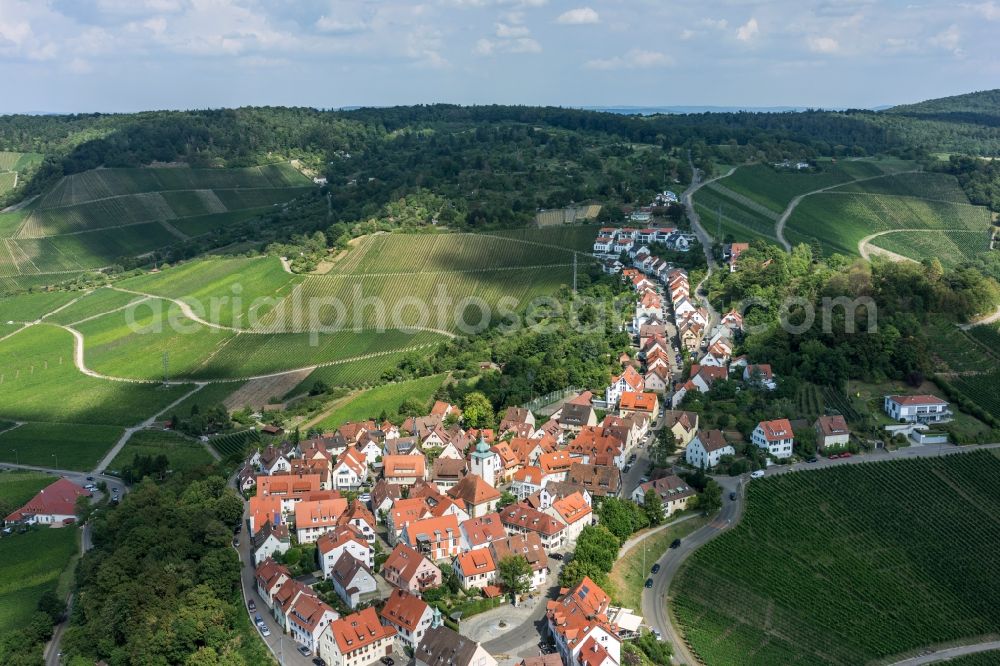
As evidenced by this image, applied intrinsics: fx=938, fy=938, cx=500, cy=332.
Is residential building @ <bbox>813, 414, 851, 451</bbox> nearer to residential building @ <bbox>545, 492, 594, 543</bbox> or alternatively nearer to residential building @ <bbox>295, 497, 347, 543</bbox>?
residential building @ <bbox>545, 492, 594, 543</bbox>

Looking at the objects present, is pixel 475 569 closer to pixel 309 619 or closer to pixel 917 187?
pixel 309 619

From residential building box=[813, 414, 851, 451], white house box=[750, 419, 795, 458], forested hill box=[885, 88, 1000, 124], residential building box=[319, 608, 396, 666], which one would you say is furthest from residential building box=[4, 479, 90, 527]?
forested hill box=[885, 88, 1000, 124]

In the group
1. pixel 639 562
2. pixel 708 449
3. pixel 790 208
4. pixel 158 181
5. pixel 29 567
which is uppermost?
pixel 790 208

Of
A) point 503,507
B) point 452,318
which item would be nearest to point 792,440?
point 503,507

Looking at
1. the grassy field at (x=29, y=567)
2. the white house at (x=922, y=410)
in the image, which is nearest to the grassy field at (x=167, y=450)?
the grassy field at (x=29, y=567)

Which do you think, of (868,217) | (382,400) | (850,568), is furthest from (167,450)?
(868,217)

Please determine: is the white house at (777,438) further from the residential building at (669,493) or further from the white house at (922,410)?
the white house at (922,410)
